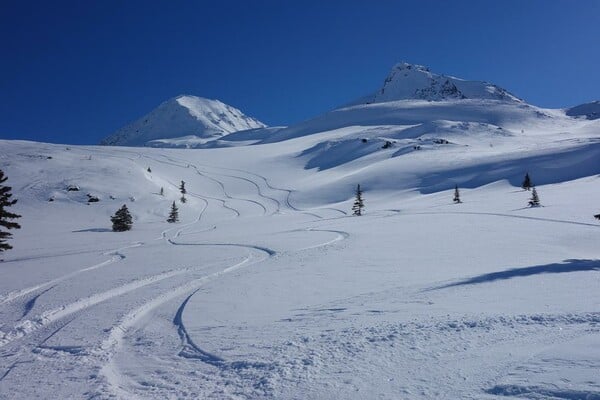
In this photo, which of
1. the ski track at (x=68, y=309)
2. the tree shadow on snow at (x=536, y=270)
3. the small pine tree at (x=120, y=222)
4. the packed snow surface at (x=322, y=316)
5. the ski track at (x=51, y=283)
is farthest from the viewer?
Result: the small pine tree at (x=120, y=222)

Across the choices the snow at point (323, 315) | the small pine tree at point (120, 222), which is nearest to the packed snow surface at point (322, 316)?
the snow at point (323, 315)

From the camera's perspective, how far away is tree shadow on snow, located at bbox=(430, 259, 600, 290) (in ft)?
35.9

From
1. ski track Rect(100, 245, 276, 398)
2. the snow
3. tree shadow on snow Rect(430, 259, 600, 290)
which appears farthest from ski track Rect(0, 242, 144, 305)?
tree shadow on snow Rect(430, 259, 600, 290)

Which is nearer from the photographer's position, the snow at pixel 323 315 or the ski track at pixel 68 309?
the snow at pixel 323 315

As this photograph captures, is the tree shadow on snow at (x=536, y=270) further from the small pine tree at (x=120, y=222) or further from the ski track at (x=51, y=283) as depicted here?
the small pine tree at (x=120, y=222)

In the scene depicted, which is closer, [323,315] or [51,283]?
[323,315]

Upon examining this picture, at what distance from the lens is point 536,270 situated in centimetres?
1185

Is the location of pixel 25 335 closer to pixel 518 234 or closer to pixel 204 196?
pixel 518 234

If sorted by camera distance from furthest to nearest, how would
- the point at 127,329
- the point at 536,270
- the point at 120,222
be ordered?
the point at 120,222
the point at 536,270
the point at 127,329

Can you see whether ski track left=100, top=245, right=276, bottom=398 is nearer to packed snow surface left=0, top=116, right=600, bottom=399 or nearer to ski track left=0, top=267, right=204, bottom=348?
packed snow surface left=0, top=116, right=600, bottom=399

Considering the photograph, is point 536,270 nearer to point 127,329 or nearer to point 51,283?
point 127,329

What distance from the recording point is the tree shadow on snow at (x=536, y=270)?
1096 cm

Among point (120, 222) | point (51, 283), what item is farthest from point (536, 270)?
point (120, 222)

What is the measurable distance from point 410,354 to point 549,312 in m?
3.15
